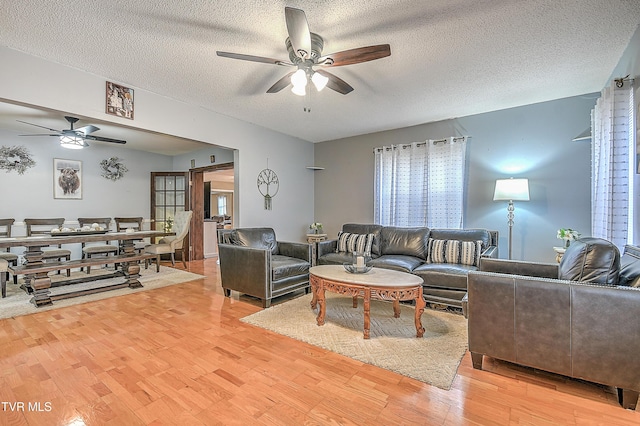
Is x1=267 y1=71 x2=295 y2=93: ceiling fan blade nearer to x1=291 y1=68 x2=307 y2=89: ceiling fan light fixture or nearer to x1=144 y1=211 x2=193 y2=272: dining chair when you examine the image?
x1=291 y1=68 x2=307 y2=89: ceiling fan light fixture

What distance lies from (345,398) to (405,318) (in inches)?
56.7

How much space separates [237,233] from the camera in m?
3.87

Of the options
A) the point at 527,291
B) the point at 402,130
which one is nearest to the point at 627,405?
the point at 527,291

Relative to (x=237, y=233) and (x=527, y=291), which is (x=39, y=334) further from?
(x=527, y=291)

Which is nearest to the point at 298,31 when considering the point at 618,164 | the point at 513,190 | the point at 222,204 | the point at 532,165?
the point at 618,164

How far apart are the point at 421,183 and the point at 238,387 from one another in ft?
12.6

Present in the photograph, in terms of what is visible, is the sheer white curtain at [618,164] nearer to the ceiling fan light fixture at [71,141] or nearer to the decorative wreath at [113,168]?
the ceiling fan light fixture at [71,141]

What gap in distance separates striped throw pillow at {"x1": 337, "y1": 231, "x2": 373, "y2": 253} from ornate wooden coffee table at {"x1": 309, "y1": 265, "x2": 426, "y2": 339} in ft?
4.29

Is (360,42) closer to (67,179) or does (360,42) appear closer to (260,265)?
(260,265)

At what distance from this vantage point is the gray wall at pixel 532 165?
3529 millimetres

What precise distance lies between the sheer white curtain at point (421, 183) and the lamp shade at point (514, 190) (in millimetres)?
694

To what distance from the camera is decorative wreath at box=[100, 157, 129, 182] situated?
5863 mm

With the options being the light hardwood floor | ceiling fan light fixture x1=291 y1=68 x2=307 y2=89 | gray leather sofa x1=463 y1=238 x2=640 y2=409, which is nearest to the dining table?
the light hardwood floor

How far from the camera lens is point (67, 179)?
536 centimetres
